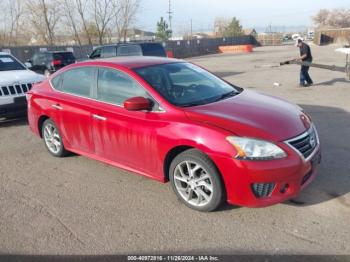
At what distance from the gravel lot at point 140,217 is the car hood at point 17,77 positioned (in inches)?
129

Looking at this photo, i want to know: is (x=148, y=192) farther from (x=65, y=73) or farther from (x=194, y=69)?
(x=65, y=73)

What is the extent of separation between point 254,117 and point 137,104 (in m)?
1.29

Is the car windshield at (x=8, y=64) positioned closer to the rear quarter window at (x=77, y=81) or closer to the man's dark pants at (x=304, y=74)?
the rear quarter window at (x=77, y=81)

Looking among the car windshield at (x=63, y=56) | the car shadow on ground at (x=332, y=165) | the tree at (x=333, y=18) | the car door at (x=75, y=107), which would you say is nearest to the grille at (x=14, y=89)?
the car door at (x=75, y=107)

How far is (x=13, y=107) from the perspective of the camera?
318 inches

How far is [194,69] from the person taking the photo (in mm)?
5254

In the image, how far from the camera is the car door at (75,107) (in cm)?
493

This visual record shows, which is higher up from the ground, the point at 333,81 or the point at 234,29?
the point at 234,29

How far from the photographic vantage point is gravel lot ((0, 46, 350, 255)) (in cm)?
334

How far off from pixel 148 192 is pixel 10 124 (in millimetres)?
5461

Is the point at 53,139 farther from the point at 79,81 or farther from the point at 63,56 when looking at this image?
the point at 63,56

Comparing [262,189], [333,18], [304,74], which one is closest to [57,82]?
[262,189]

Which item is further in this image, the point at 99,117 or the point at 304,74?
the point at 304,74

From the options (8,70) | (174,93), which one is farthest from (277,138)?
(8,70)
